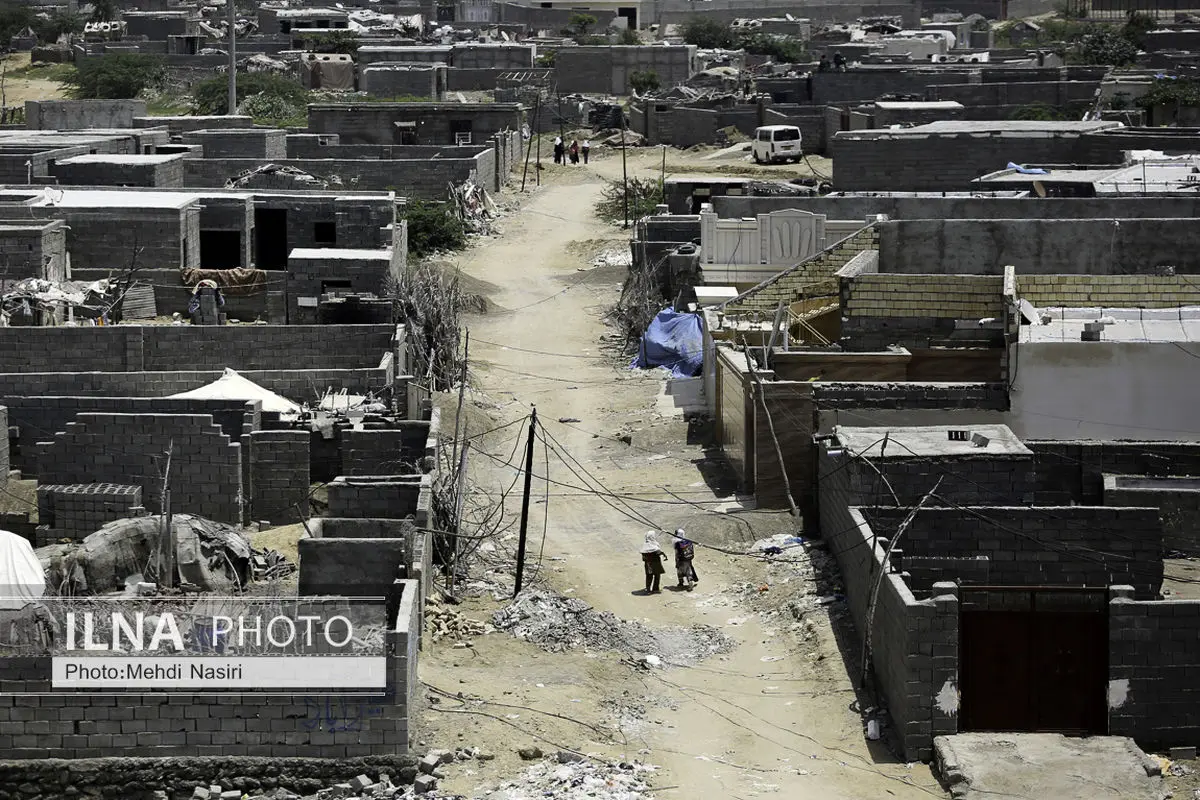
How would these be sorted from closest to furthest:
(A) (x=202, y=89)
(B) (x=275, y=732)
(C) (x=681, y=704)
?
(B) (x=275, y=732), (C) (x=681, y=704), (A) (x=202, y=89)

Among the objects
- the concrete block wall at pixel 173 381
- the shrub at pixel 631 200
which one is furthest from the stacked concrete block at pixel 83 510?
the shrub at pixel 631 200

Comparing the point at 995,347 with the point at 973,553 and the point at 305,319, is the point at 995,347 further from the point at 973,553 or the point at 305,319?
the point at 305,319

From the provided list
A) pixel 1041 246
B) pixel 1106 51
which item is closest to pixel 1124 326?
pixel 1041 246

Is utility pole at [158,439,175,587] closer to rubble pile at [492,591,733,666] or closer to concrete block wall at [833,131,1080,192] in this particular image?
rubble pile at [492,591,733,666]

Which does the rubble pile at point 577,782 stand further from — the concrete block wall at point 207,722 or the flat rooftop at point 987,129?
the flat rooftop at point 987,129

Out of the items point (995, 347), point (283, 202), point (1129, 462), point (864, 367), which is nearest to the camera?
point (1129, 462)

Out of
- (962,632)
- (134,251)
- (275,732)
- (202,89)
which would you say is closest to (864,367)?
(962,632)

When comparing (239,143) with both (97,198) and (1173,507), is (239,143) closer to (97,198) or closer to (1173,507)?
(97,198)
